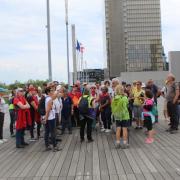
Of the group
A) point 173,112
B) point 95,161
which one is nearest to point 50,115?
point 95,161

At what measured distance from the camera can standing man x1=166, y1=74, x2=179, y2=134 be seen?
13.3 meters

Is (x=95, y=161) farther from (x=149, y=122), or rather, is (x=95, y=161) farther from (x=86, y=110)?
(x=149, y=122)

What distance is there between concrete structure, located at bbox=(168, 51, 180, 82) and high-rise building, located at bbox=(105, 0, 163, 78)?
4445 cm

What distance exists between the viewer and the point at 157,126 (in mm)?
15547

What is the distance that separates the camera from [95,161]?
9.13 metres

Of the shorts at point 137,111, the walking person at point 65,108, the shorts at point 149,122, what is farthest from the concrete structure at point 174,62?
the shorts at point 149,122

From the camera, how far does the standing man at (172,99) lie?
1334 cm

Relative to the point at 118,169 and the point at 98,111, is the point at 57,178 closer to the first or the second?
the point at 118,169

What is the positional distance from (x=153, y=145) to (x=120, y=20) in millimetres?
68275

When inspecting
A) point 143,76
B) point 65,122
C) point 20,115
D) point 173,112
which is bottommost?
point 65,122

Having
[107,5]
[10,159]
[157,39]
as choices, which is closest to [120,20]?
[107,5]

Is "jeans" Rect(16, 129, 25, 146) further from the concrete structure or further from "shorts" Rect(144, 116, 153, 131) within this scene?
the concrete structure

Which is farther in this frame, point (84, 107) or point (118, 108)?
point (84, 107)

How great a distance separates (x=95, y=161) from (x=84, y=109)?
113 inches
